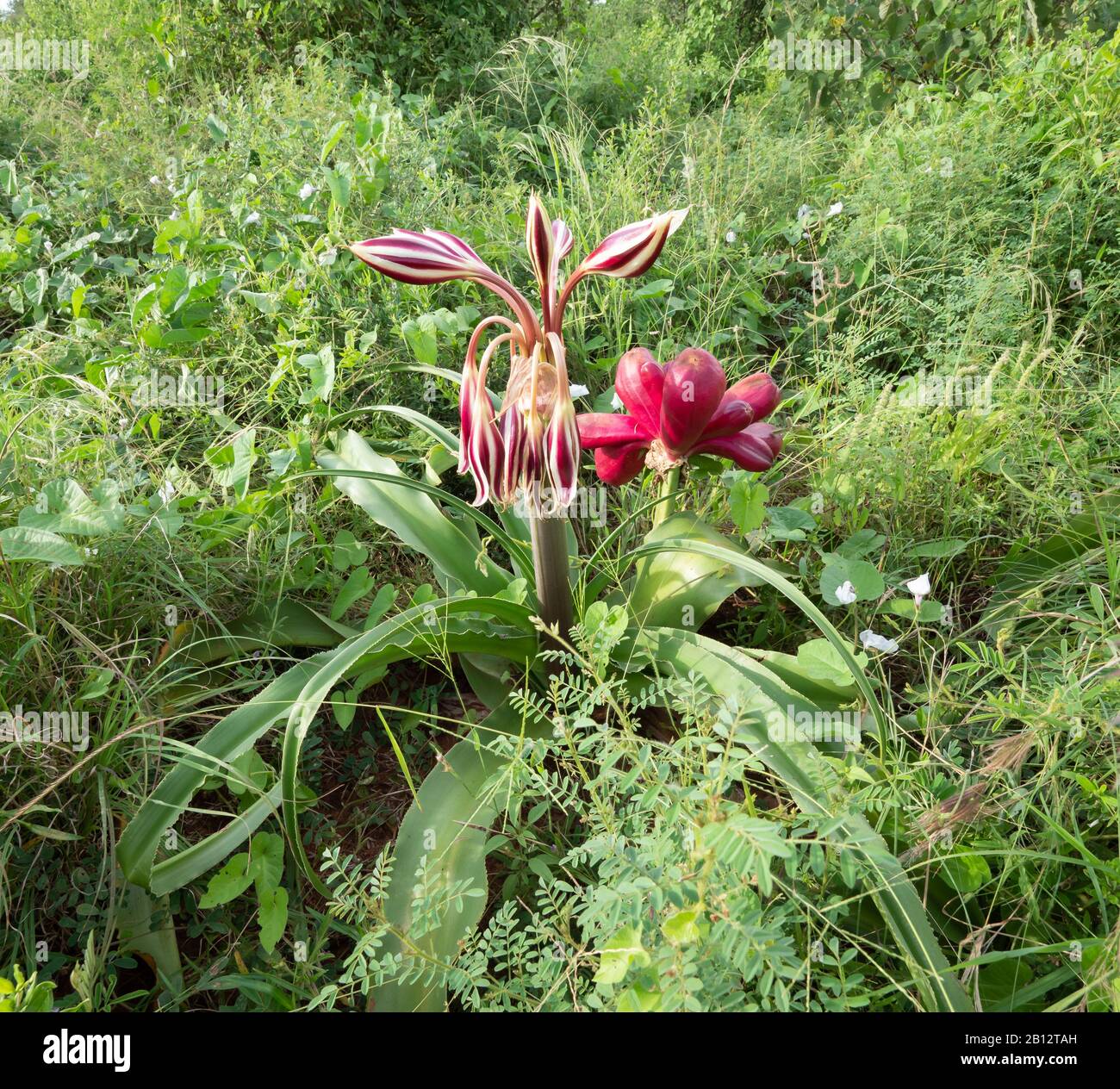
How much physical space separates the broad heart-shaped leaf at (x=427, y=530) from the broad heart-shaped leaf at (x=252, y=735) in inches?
3.9

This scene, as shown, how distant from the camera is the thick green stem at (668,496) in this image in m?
1.69

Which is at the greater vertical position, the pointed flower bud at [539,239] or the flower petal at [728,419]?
the pointed flower bud at [539,239]

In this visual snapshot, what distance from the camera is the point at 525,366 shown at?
1234mm

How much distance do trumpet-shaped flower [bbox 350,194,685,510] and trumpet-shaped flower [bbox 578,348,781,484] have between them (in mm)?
317

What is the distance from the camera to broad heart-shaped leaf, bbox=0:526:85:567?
136cm

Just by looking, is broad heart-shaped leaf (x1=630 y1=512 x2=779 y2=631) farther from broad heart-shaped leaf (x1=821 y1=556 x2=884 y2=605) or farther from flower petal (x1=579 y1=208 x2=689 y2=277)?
flower petal (x1=579 y1=208 x2=689 y2=277)

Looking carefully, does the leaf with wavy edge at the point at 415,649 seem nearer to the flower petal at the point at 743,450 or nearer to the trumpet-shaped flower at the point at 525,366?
the trumpet-shaped flower at the point at 525,366

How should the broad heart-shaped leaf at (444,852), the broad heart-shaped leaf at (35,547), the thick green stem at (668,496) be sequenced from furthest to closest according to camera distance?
1. the thick green stem at (668,496)
2. the broad heart-shaped leaf at (35,547)
3. the broad heart-shaped leaf at (444,852)

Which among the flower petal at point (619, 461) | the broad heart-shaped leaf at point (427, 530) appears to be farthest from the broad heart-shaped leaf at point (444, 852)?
the flower petal at point (619, 461)

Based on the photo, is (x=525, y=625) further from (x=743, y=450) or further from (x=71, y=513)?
(x=71, y=513)

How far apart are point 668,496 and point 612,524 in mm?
313

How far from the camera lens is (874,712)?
121 cm
